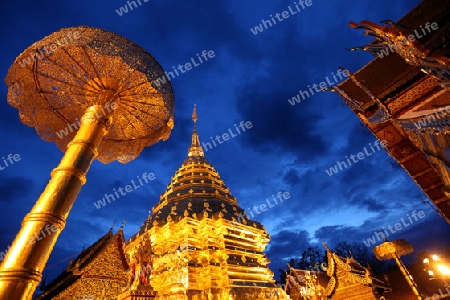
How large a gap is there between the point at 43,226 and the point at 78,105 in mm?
3115

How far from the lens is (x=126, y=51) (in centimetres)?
424

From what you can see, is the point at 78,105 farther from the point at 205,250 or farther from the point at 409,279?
the point at 409,279

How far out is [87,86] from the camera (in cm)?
464

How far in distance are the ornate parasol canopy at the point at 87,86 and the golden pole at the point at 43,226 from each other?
1016 millimetres

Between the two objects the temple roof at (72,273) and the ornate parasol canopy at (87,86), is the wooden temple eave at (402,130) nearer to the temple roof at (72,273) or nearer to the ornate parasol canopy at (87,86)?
the ornate parasol canopy at (87,86)

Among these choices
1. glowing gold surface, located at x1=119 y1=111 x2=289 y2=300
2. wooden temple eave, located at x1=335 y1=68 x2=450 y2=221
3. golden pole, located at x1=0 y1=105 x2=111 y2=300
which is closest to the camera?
golden pole, located at x1=0 y1=105 x2=111 y2=300

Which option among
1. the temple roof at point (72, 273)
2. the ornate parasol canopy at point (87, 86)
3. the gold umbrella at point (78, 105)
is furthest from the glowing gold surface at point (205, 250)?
the ornate parasol canopy at point (87, 86)

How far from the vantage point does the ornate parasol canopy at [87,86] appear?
4137 mm

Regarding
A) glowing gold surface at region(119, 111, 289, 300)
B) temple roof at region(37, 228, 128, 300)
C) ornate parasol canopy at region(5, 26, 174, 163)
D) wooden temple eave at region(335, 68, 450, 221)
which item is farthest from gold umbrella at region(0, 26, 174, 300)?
glowing gold surface at region(119, 111, 289, 300)

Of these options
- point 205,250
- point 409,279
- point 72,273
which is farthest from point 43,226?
point 409,279

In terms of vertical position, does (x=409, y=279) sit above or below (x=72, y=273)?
above

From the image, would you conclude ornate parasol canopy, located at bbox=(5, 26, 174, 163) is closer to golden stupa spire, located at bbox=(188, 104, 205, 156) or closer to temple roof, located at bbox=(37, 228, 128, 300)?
temple roof, located at bbox=(37, 228, 128, 300)

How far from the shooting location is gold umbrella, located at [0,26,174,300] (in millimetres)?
2771

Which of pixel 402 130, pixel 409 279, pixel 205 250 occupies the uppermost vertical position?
pixel 402 130
